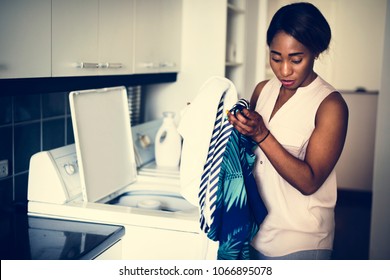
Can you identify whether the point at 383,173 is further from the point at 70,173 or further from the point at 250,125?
the point at 70,173

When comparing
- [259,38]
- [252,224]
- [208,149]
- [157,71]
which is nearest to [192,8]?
[157,71]

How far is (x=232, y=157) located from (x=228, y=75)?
1.78 meters

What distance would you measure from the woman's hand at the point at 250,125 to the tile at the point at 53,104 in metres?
0.89

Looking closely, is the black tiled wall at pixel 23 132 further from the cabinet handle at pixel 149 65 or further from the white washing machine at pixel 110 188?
the cabinet handle at pixel 149 65

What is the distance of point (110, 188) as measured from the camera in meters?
1.85

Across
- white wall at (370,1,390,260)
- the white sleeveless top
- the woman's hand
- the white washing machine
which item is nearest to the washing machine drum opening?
the white washing machine

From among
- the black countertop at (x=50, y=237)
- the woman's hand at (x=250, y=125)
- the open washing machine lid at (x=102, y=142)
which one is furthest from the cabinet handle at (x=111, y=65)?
the woman's hand at (x=250, y=125)

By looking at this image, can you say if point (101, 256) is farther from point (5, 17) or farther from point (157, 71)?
point (157, 71)

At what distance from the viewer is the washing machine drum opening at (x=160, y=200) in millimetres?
1956

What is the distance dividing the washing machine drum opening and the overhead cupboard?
49cm

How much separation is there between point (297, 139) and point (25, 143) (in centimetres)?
98

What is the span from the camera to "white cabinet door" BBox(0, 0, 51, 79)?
1.24 m

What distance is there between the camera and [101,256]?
140 centimetres

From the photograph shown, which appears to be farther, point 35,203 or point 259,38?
point 259,38
